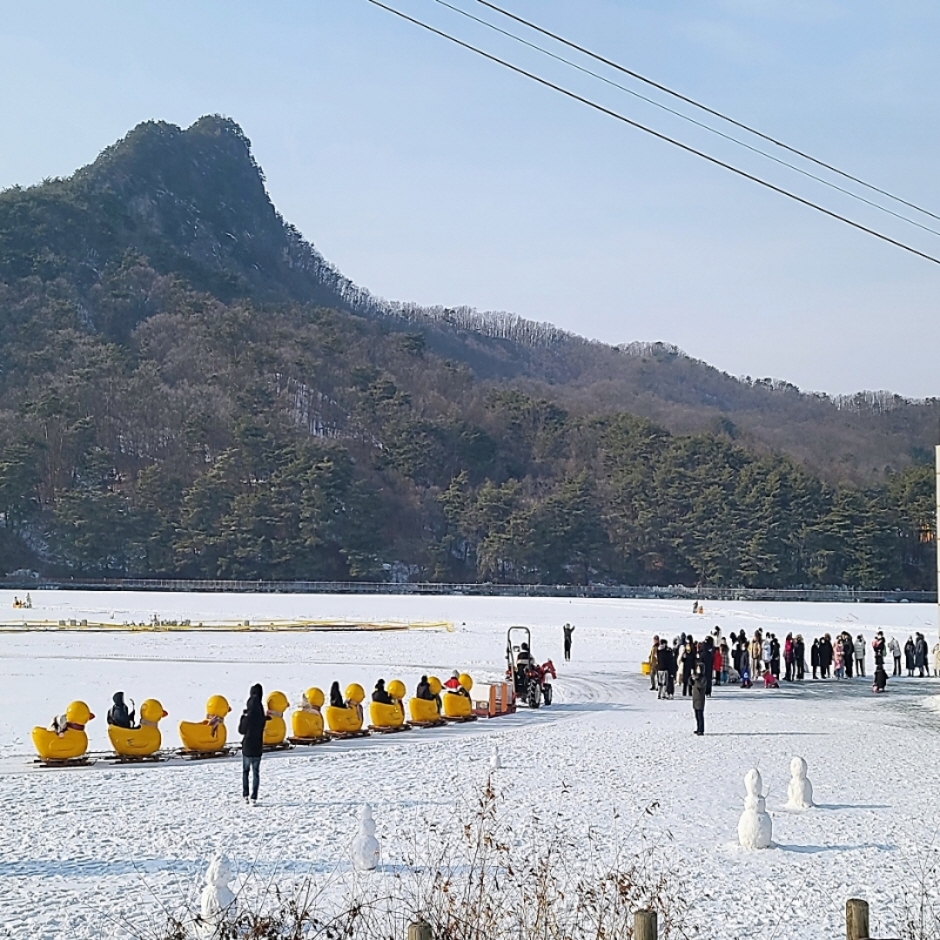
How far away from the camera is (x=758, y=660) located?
28547mm

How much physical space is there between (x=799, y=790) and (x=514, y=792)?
293 centimetres

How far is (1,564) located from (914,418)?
108m

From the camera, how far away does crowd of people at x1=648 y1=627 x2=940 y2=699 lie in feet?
80.0

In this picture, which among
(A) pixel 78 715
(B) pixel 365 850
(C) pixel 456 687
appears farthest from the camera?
(C) pixel 456 687

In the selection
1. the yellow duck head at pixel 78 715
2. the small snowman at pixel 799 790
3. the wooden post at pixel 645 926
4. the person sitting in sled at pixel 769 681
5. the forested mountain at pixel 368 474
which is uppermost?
the forested mountain at pixel 368 474

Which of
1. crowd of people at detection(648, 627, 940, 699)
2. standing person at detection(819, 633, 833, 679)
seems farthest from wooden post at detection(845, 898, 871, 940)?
standing person at detection(819, 633, 833, 679)

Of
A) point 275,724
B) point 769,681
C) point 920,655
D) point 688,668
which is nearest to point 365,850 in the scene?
point 275,724

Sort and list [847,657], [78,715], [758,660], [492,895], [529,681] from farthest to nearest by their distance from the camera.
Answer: [847,657]
[758,660]
[529,681]
[78,715]
[492,895]

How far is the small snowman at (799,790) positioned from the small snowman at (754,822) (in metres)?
1.83

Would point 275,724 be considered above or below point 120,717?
below

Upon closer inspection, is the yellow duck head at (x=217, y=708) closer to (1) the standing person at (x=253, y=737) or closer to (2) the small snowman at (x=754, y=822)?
(1) the standing person at (x=253, y=737)

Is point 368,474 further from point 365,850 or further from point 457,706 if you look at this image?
point 365,850

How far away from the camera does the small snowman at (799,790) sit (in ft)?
41.0

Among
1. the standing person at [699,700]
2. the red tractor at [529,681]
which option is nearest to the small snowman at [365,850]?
the standing person at [699,700]
